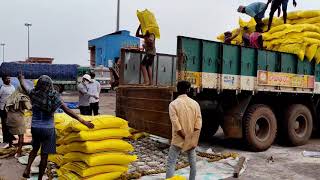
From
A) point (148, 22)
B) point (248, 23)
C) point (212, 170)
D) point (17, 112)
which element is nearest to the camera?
point (212, 170)

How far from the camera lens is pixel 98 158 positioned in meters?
5.53

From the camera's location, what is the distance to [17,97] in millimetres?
7641

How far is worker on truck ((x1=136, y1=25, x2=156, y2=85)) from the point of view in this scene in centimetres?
820

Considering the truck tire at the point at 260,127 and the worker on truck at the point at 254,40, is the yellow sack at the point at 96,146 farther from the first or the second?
the worker on truck at the point at 254,40

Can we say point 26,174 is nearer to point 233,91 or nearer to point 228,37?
point 233,91

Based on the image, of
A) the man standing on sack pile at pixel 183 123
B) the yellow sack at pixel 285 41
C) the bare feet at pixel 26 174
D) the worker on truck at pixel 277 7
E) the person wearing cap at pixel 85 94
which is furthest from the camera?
the worker on truck at pixel 277 7

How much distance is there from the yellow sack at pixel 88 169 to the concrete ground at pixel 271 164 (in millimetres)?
1015

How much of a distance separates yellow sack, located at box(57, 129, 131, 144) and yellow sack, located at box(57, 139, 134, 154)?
0.18 feet

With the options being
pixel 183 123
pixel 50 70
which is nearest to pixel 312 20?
pixel 183 123

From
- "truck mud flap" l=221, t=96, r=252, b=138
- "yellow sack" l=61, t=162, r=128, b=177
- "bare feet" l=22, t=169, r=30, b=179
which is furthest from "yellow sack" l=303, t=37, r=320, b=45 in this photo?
"bare feet" l=22, t=169, r=30, b=179

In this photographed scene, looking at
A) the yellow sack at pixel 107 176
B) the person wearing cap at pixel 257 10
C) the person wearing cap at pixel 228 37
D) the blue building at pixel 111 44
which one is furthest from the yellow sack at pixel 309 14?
the blue building at pixel 111 44

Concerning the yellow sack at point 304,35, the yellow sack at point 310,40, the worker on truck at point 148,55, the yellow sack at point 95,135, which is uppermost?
the yellow sack at point 304,35

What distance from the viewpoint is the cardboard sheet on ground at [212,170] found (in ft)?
20.5

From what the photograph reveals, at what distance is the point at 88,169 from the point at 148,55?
11.9 feet
